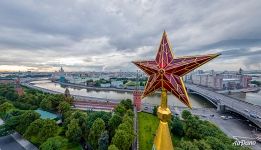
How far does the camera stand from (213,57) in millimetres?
5273

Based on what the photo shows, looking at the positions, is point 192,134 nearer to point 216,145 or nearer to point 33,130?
point 216,145

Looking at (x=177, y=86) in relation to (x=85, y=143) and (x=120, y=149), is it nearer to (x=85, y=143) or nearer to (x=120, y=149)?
(x=120, y=149)

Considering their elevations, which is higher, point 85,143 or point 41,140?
point 41,140

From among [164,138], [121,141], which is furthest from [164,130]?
[121,141]

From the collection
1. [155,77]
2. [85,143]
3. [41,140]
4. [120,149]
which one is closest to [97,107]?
[85,143]

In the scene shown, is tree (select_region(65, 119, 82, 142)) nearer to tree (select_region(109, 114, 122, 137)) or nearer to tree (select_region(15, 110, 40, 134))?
tree (select_region(109, 114, 122, 137))

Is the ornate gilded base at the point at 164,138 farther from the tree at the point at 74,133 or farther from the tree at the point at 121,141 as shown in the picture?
the tree at the point at 74,133

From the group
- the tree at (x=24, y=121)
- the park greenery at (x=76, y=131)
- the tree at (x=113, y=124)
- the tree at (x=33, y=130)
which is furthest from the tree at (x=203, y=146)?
the tree at (x=24, y=121)

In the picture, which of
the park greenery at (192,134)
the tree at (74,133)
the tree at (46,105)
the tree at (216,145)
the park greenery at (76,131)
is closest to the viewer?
the tree at (216,145)

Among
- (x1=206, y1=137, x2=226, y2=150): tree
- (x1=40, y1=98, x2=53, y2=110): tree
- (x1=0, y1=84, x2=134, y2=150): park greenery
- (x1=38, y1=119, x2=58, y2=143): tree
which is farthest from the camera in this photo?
(x1=40, y1=98, x2=53, y2=110): tree

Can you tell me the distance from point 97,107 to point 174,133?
63.9ft

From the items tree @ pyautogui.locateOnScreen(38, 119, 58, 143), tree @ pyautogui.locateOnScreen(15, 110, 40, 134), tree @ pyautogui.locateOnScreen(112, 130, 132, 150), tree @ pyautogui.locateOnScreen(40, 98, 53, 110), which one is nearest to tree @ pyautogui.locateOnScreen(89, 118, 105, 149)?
tree @ pyautogui.locateOnScreen(112, 130, 132, 150)

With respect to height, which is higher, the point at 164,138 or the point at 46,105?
the point at 164,138

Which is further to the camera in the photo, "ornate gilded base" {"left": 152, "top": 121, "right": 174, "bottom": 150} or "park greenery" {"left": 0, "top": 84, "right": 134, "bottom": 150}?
"park greenery" {"left": 0, "top": 84, "right": 134, "bottom": 150}
